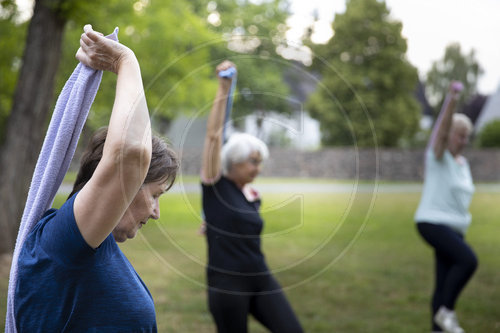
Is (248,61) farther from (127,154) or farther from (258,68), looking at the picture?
(127,154)

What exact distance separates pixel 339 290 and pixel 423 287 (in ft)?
3.62

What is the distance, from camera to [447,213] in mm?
4977

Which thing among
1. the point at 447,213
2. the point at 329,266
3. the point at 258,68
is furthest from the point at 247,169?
the point at 447,213

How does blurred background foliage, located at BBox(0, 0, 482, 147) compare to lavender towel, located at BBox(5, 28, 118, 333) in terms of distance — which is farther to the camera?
blurred background foliage, located at BBox(0, 0, 482, 147)

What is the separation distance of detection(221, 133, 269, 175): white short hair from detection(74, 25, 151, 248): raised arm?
1.76 m

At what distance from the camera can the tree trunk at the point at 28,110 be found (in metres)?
7.69

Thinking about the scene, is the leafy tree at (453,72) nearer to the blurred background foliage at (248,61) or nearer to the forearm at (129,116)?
the blurred background foliage at (248,61)

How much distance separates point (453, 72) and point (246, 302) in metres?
61.7

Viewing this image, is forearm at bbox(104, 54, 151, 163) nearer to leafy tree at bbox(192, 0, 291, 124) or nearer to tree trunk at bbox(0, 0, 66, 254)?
leafy tree at bbox(192, 0, 291, 124)

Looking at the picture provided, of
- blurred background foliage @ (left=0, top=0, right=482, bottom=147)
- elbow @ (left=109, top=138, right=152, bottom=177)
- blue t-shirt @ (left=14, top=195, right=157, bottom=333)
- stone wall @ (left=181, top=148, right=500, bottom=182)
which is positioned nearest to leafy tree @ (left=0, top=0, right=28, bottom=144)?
blurred background foliage @ (left=0, top=0, right=482, bottom=147)

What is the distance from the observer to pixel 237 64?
2549 millimetres

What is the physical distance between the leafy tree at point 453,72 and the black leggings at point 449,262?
5674cm

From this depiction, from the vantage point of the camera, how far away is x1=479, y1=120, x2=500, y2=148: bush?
31672 millimetres

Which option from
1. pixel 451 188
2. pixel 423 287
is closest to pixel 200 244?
pixel 451 188
